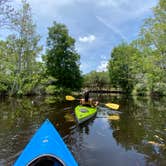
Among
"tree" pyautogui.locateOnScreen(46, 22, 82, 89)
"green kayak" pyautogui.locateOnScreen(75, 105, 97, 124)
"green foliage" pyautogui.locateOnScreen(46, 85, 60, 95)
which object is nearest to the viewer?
"green kayak" pyautogui.locateOnScreen(75, 105, 97, 124)

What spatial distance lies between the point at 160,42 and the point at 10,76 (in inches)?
784

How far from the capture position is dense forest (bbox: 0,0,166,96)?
13586 mm

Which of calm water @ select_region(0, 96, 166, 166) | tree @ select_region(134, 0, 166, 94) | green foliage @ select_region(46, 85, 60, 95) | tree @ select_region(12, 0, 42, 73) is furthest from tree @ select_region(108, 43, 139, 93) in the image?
calm water @ select_region(0, 96, 166, 166)

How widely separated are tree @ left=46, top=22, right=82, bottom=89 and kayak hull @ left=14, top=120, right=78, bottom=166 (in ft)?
111

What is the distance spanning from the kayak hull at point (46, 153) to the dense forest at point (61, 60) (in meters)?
4.09

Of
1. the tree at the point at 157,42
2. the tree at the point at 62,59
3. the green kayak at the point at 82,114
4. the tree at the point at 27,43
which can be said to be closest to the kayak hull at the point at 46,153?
the green kayak at the point at 82,114

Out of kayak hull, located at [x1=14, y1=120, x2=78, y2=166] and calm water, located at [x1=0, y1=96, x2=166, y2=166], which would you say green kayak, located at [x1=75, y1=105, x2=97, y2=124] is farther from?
kayak hull, located at [x1=14, y1=120, x2=78, y2=166]

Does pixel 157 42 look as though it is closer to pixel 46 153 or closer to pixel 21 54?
pixel 46 153

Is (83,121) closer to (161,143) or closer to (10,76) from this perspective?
(161,143)

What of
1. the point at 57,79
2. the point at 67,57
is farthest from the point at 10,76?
the point at 67,57

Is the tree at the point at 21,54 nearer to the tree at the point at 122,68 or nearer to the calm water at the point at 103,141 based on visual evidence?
the calm water at the point at 103,141

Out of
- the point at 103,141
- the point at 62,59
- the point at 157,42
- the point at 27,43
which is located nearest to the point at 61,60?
the point at 62,59

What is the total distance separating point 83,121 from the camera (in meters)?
10.3

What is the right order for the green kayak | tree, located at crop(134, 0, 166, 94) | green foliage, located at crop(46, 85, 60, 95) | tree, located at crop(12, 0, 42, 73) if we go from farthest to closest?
1. green foliage, located at crop(46, 85, 60, 95)
2. tree, located at crop(12, 0, 42, 73)
3. tree, located at crop(134, 0, 166, 94)
4. the green kayak
